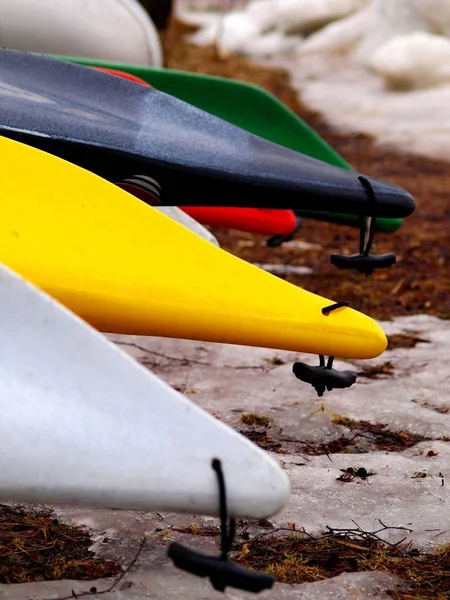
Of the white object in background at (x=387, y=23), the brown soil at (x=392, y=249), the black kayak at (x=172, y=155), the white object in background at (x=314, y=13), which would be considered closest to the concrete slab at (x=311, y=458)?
the brown soil at (x=392, y=249)

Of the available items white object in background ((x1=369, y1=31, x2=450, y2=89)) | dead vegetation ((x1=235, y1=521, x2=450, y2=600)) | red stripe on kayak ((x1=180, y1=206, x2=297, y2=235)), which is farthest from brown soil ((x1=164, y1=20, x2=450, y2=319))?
dead vegetation ((x1=235, y1=521, x2=450, y2=600))

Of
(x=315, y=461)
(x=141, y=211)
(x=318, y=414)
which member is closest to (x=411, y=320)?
(x=318, y=414)

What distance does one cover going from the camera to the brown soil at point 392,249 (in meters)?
3.03

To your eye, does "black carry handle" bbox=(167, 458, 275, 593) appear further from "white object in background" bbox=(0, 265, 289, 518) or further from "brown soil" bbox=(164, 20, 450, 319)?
"brown soil" bbox=(164, 20, 450, 319)

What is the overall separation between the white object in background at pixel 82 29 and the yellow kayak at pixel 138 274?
159 centimetres

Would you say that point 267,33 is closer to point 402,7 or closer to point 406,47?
point 402,7

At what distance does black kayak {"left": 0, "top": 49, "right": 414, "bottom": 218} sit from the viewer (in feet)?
5.72

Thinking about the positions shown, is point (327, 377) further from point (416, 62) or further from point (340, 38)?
point (340, 38)

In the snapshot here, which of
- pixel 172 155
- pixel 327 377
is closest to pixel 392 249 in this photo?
pixel 172 155

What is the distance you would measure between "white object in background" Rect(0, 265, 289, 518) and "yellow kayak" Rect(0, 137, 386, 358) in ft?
0.70

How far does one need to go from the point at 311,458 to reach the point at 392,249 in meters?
1.85

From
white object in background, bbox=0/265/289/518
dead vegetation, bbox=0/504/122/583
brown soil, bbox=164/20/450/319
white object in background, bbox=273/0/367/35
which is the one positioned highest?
white object in background, bbox=273/0/367/35

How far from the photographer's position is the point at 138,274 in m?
1.42

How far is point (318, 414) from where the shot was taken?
213 centimetres
